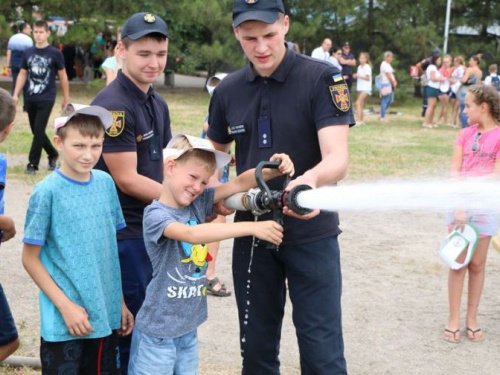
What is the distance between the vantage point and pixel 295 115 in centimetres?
350

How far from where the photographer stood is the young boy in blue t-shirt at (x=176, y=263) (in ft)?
11.2

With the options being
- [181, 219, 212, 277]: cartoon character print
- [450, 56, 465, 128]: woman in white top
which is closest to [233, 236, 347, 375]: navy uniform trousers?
[181, 219, 212, 277]: cartoon character print

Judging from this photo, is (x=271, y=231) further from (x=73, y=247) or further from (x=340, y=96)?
(x=73, y=247)

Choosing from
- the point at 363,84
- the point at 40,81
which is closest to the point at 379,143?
the point at 363,84

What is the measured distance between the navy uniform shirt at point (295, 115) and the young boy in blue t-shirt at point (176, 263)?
0.20 m

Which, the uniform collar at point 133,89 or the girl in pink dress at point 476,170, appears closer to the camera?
the uniform collar at point 133,89

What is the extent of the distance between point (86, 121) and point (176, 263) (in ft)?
2.58

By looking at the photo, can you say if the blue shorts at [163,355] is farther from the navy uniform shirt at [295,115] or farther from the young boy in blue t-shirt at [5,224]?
the young boy in blue t-shirt at [5,224]

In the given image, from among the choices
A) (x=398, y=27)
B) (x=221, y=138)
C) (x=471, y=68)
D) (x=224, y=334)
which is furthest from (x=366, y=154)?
(x=398, y=27)

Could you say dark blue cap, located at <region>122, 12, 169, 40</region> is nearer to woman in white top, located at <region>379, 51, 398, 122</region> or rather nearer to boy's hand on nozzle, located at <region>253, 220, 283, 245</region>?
boy's hand on nozzle, located at <region>253, 220, 283, 245</region>

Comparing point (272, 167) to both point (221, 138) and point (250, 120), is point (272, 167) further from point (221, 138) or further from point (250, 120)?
point (221, 138)

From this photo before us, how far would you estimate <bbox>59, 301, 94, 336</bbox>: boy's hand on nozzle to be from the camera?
3.39 m

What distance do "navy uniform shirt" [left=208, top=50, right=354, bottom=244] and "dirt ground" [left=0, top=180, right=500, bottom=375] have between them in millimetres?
1617

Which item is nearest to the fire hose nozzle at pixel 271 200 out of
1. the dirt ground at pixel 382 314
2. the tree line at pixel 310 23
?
the dirt ground at pixel 382 314
